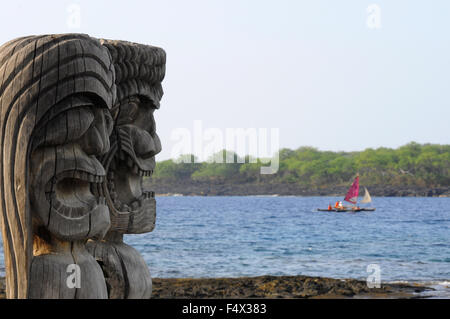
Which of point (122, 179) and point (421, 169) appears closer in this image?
point (122, 179)

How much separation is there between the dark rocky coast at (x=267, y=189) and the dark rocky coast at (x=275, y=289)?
78.7 metres

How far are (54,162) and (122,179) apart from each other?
39.3 inches

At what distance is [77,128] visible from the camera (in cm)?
350

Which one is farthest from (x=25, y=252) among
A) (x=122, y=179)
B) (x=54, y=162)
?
(x=122, y=179)

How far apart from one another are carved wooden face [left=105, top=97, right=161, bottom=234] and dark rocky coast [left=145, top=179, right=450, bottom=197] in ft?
298

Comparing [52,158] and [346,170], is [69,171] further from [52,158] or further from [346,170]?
[346,170]

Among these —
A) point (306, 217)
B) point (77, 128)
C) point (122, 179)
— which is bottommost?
point (306, 217)

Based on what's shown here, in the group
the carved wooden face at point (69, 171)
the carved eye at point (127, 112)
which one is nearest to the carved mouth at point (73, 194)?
the carved wooden face at point (69, 171)

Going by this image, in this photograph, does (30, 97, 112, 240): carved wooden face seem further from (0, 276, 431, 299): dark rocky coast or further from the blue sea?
the blue sea

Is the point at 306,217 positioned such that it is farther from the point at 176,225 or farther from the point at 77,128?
the point at 77,128

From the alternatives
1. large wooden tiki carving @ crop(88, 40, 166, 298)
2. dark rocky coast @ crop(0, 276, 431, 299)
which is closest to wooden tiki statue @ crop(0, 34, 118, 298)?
large wooden tiki carving @ crop(88, 40, 166, 298)

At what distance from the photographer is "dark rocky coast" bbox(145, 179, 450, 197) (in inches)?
3765

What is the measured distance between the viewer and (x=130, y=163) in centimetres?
438
